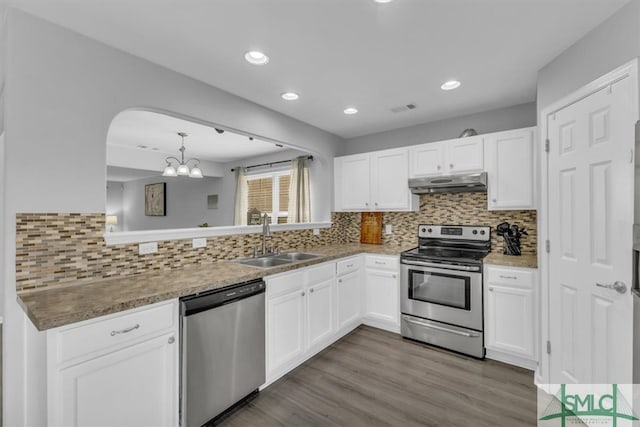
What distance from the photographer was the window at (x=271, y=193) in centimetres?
542

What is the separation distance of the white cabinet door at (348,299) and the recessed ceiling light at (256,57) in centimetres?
213

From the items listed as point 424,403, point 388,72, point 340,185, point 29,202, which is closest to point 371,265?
point 340,185

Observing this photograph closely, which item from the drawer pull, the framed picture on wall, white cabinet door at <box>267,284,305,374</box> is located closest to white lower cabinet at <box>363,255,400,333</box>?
white cabinet door at <box>267,284,305,374</box>

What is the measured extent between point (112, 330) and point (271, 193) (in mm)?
4302

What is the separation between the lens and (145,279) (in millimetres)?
2021

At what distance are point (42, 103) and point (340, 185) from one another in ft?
10.1

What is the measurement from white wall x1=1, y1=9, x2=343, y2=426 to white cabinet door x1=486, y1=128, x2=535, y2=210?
120 inches

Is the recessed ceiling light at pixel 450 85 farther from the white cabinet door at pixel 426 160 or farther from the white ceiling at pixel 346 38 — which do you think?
the white cabinet door at pixel 426 160

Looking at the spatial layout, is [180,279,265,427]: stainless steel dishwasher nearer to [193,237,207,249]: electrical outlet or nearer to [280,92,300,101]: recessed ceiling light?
[193,237,207,249]: electrical outlet

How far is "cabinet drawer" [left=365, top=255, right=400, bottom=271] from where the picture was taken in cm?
333

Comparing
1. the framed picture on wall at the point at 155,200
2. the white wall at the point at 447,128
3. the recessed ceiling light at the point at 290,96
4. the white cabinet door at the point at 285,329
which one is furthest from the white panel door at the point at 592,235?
the framed picture on wall at the point at 155,200

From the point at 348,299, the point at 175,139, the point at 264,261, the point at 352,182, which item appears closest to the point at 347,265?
the point at 348,299

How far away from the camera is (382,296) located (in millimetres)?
3428

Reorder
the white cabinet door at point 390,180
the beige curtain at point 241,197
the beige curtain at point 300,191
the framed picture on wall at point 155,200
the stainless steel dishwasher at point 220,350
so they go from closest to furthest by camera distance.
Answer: the stainless steel dishwasher at point 220,350 → the white cabinet door at point 390,180 → the beige curtain at point 300,191 → the beige curtain at point 241,197 → the framed picture on wall at point 155,200
